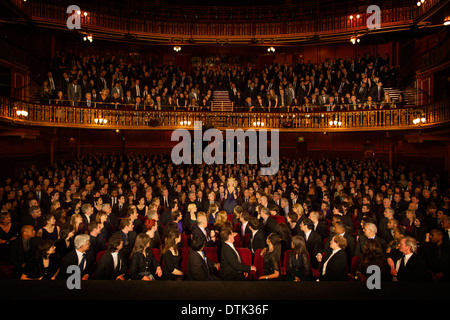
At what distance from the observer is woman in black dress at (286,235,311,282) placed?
414 centimetres

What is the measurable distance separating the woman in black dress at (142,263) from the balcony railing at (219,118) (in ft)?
35.4

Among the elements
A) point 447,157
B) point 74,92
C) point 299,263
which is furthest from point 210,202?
point 447,157

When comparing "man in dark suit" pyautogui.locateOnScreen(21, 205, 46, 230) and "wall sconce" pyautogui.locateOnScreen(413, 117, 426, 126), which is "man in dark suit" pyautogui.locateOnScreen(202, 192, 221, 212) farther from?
"wall sconce" pyautogui.locateOnScreen(413, 117, 426, 126)

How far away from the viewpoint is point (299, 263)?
163 inches

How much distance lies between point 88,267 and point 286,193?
686cm

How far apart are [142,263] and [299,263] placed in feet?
6.90

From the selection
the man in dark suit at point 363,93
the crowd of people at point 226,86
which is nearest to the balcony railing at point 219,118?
the crowd of people at point 226,86

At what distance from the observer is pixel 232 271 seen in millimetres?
4246

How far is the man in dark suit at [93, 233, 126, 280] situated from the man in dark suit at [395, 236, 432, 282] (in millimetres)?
3663

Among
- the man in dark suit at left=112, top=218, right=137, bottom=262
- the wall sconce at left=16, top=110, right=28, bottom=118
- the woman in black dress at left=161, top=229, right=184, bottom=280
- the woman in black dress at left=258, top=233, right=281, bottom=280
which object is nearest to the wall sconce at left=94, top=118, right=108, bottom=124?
the wall sconce at left=16, top=110, right=28, bottom=118

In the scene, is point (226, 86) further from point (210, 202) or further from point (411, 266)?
point (411, 266)

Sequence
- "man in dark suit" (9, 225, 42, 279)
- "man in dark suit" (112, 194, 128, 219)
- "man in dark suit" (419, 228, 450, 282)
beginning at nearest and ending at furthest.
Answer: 1. "man in dark suit" (419, 228, 450, 282)
2. "man in dark suit" (9, 225, 42, 279)
3. "man in dark suit" (112, 194, 128, 219)

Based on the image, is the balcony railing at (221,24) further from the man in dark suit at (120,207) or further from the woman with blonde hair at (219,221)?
the woman with blonde hair at (219,221)
